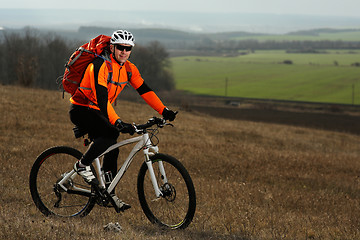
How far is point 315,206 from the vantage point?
30.6 feet

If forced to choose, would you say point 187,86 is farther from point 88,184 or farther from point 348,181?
point 88,184

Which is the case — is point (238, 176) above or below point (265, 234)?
below

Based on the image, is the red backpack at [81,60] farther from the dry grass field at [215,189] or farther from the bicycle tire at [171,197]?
the dry grass field at [215,189]

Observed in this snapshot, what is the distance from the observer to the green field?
305 feet

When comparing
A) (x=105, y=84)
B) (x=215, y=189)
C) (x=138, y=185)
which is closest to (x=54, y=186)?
(x=138, y=185)

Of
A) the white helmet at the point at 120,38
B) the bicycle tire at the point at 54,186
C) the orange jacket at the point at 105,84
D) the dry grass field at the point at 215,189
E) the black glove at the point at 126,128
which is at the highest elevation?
the white helmet at the point at 120,38

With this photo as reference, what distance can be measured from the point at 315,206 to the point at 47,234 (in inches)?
259

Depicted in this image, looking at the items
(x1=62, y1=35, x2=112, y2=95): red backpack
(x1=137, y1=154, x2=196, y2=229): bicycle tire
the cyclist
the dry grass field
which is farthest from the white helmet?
the dry grass field

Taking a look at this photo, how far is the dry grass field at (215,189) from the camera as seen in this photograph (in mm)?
5266

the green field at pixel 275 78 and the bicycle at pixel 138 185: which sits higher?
the bicycle at pixel 138 185

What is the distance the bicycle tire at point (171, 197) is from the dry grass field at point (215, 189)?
18 cm

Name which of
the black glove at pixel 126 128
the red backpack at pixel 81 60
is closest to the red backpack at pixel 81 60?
the red backpack at pixel 81 60

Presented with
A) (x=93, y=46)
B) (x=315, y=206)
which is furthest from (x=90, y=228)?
(x=315, y=206)

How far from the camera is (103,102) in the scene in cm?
499
